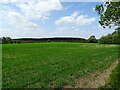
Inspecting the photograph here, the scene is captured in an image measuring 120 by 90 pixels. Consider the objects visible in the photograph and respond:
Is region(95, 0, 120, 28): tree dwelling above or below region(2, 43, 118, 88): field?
above

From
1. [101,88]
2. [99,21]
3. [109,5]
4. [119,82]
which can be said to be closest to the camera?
[101,88]

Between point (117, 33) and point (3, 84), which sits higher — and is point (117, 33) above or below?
above

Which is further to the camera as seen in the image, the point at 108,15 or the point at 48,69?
the point at 108,15

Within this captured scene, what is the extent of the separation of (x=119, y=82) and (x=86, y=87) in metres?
1.53

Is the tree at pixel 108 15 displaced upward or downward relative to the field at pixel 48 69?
upward

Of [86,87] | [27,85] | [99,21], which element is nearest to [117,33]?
[99,21]

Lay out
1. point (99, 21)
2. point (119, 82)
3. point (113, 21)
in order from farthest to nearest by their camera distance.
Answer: point (99, 21)
point (113, 21)
point (119, 82)

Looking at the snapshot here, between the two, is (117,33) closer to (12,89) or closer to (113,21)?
(113,21)

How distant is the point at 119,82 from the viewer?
16.3ft

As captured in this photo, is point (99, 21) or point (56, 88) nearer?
point (56, 88)

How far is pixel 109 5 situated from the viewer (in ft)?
46.9

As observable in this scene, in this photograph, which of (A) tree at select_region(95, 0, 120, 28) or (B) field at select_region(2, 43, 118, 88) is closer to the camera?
(B) field at select_region(2, 43, 118, 88)

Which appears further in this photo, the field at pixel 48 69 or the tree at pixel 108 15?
the tree at pixel 108 15

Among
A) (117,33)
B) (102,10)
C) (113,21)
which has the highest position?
(102,10)
